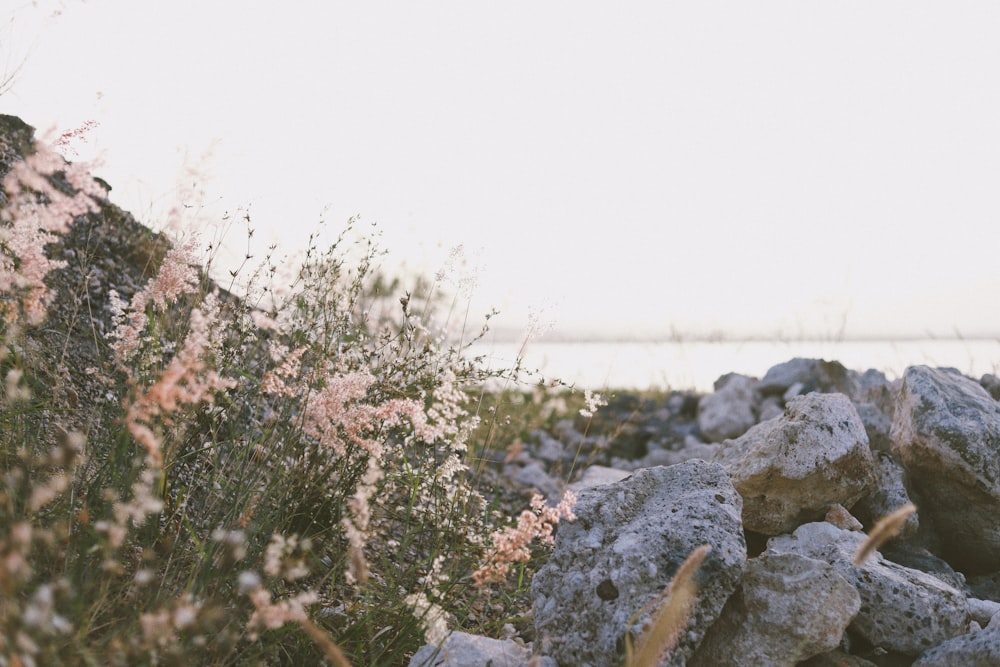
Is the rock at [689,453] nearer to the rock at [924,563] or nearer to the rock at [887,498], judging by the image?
the rock at [887,498]

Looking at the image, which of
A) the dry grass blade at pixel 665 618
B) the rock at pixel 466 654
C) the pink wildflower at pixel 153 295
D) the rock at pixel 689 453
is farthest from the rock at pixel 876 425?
the pink wildflower at pixel 153 295

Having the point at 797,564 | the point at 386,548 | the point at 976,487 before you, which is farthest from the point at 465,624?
the point at 976,487

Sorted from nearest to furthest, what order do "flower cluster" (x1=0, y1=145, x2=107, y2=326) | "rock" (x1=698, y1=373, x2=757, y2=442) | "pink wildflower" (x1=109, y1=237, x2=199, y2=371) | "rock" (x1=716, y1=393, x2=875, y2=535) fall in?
"flower cluster" (x1=0, y1=145, x2=107, y2=326) < "pink wildflower" (x1=109, y1=237, x2=199, y2=371) < "rock" (x1=716, y1=393, x2=875, y2=535) < "rock" (x1=698, y1=373, x2=757, y2=442)

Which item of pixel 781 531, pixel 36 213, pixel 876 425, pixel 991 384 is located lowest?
pixel 781 531

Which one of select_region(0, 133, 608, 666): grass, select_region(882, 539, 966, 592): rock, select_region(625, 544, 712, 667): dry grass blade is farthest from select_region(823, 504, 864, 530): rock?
select_region(625, 544, 712, 667): dry grass blade

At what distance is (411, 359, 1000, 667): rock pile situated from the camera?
2.96 meters

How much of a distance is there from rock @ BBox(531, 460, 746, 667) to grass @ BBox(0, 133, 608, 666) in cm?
33

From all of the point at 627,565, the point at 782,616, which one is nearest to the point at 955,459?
the point at 782,616

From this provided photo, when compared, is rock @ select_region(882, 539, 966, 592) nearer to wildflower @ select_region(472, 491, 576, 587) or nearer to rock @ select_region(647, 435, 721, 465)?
rock @ select_region(647, 435, 721, 465)

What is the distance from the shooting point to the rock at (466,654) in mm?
2934

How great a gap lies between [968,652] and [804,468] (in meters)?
1.14

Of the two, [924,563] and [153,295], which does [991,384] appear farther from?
[153,295]

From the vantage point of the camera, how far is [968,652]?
9.91 ft

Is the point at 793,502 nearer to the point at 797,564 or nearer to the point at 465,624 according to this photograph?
the point at 797,564
